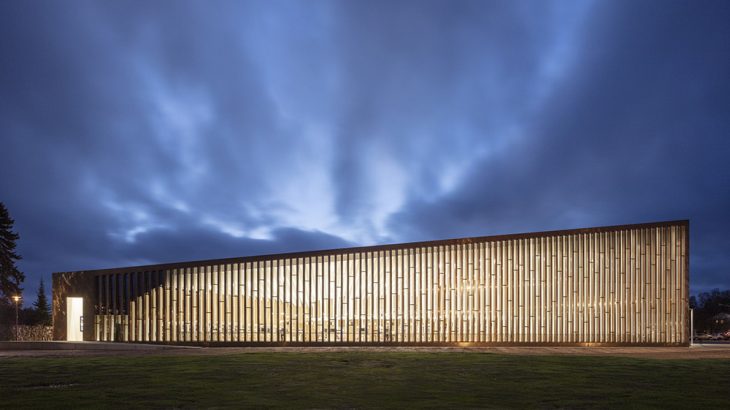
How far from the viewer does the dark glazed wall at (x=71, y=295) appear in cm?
3052

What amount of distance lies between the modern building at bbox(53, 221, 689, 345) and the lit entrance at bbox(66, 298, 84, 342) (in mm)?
282

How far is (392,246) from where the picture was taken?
2941 cm

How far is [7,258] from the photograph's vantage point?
48.4 m

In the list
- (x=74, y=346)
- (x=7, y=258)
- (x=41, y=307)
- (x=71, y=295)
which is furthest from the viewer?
(x=41, y=307)

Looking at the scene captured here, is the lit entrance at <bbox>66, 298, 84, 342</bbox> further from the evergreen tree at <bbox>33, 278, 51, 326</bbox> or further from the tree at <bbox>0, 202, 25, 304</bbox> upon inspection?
the evergreen tree at <bbox>33, 278, 51, 326</bbox>

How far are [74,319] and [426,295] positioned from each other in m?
19.0

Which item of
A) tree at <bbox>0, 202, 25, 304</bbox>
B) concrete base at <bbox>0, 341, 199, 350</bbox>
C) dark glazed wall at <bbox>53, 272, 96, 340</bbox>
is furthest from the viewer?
tree at <bbox>0, 202, 25, 304</bbox>

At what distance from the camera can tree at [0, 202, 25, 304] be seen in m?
48.2

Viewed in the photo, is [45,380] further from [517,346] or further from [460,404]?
[517,346]

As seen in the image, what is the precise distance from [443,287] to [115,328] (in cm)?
1725

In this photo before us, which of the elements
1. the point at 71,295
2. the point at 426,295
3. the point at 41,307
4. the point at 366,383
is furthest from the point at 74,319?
the point at 41,307

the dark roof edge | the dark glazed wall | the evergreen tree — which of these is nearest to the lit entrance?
the dark glazed wall

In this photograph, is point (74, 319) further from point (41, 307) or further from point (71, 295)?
point (41, 307)

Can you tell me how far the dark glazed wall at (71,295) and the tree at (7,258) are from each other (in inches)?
840
